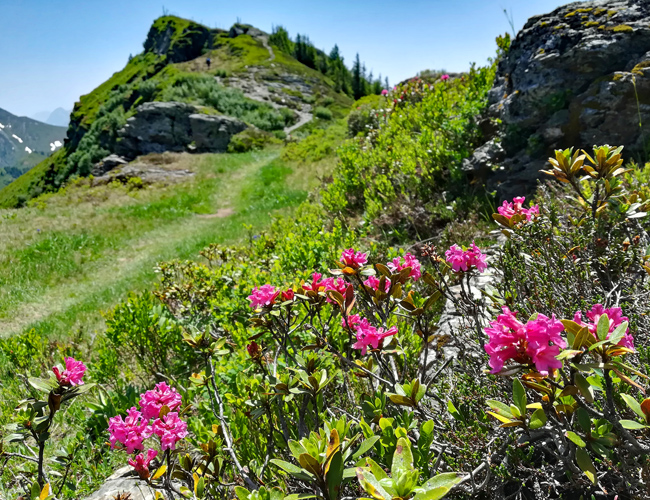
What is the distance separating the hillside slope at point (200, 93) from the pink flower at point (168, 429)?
30.2 metres

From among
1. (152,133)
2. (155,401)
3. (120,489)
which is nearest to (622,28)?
(155,401)

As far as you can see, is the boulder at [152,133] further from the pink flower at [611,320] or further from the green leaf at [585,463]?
the green leaf at [585,463]

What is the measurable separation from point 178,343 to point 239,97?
126 feet

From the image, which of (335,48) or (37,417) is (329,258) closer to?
(37,417)

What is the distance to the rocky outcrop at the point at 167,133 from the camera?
27.8m

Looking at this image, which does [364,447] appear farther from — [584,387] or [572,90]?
[572,90]

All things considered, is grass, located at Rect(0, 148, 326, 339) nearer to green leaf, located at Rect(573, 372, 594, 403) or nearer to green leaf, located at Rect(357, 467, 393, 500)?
green leaf, located at Rect(357, 467, 393, 500)

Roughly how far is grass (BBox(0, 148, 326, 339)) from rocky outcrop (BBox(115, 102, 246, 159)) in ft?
37.0

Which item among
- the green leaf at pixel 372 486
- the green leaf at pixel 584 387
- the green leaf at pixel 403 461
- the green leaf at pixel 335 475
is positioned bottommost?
the green leaf at pixel 335 475

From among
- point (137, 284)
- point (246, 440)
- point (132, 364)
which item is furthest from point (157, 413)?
point (137, 284)

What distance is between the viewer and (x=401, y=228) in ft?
15.6

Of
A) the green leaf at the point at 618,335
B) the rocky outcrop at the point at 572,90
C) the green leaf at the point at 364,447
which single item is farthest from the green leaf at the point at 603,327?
the rocky outcrop at the point at 572,90

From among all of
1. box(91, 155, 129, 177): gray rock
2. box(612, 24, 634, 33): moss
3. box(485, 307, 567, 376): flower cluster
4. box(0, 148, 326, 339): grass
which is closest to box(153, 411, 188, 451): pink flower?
box(485, 307, 567, 376): flower cluster

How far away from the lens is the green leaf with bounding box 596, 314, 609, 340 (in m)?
0.88
